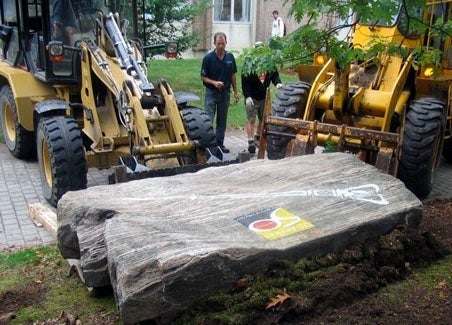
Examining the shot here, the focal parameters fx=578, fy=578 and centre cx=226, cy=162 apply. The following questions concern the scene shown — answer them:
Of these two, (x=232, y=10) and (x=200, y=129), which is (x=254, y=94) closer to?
(x=200, y=129)

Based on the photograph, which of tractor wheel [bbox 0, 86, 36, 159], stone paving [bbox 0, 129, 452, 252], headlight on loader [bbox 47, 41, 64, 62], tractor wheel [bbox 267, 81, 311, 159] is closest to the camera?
stone paving [bbox 0, 129, 452, 252]

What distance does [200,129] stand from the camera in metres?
6.63

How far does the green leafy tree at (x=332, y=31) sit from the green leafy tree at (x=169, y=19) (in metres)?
8.41

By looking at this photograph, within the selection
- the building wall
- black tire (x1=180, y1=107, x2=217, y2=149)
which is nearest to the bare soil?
black tire (x1=180, y1=107, x2=217, y2=149)

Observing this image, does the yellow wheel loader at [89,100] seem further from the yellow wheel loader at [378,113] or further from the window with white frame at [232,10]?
the window with white frame at [232,10]

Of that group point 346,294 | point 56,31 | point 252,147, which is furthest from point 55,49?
point 346,294

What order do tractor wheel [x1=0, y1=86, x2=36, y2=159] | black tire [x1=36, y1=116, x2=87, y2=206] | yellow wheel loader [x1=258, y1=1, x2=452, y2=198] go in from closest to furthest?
black tire [x1=36, y1=116, x2=87, y2=206], yellow wheel loader [x1=258, y1=1, x2=452, y2=198], tractor wheel [x1=0, y1=86, x2=36, y2=159]

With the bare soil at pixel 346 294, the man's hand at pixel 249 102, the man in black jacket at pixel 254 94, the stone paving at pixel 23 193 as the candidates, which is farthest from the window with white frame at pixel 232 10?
the bare soil at pixel 346 294

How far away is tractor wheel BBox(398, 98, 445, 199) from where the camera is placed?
6367 mm

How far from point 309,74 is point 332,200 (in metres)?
3.95

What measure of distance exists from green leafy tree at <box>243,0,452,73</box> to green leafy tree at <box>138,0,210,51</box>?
8.41 meters

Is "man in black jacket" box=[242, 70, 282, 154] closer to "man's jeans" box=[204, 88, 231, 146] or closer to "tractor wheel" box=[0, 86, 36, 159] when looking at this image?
"man's jeans" box=[204, 88, 231, 146]

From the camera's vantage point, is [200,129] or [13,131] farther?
[13,131]

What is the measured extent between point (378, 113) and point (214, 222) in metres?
3.46
